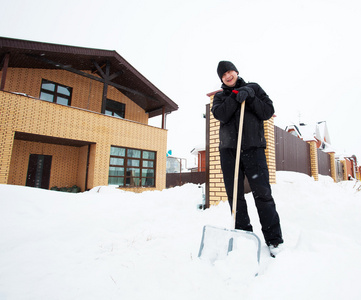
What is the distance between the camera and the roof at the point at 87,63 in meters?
7.36

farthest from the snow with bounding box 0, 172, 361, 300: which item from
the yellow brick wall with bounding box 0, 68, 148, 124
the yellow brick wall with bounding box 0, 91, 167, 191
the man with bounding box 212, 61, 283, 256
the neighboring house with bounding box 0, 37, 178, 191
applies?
the yellow brick wall with bounding box 0, 68, 148, 124

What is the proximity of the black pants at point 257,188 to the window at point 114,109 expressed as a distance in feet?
33.7

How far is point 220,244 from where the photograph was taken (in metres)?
1.76

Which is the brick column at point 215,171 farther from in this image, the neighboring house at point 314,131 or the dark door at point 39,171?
the neighboring house at point 314,131

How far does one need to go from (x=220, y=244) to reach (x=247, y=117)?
1.26 meters

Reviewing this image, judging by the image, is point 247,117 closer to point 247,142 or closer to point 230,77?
point 247,142

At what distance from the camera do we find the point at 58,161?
9.60 metres

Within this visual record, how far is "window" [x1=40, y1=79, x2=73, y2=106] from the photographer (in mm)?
9078

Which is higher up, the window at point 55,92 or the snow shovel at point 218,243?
the window at point 55,92

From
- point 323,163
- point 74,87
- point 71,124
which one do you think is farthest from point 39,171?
point 323,163

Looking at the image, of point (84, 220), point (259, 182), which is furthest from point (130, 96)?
point (259, 182)

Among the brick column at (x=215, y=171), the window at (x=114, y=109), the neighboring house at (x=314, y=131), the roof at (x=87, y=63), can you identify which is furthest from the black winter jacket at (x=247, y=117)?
the neighboring house at (x=314, y=131)

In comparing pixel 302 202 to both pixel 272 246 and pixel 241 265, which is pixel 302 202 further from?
pixel 241 265

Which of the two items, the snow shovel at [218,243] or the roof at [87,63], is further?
the roof at [87,63]
